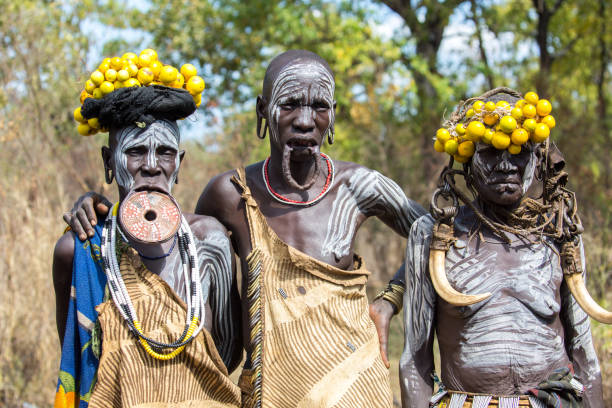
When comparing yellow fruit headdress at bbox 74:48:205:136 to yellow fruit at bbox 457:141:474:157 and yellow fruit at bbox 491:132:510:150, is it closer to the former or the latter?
yellow fruit at bbox 457:141:474:157

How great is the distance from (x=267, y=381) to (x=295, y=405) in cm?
16

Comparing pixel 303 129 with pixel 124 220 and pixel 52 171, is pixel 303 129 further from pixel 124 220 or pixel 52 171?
pixel 52 171

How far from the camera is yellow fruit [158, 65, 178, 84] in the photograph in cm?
331

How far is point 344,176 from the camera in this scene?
3621 mm

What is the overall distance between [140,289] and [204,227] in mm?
420

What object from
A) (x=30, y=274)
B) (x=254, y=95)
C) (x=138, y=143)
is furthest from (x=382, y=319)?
(x=254, y=95)

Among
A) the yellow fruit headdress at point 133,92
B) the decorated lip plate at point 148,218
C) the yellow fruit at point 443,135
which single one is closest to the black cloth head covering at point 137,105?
the yellow fruit headdress at point 133,92

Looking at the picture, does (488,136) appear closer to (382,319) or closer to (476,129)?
(476,129)

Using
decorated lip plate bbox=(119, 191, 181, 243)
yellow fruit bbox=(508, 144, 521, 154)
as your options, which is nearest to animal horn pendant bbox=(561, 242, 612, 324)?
yellow fruit bbox=(508, 144, 521, 154)

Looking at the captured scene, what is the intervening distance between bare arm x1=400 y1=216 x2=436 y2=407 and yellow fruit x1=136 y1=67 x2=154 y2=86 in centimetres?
136

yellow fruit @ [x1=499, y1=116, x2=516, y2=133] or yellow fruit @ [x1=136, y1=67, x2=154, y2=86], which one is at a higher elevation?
yellow fruit @ [x1=136, y1=67, x2=154, y2=86]

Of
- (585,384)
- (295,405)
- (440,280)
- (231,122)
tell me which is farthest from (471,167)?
(231,122)

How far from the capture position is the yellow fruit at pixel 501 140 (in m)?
2.98

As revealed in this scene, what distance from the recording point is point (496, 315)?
304 centimetres
